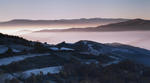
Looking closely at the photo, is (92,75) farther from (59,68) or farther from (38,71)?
(38,71)

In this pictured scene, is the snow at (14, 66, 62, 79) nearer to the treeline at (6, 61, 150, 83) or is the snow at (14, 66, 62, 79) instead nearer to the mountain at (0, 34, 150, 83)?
the mountain at (0, 34, 150, 83)

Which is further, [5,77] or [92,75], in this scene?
[92,75]

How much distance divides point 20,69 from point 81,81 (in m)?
4.22

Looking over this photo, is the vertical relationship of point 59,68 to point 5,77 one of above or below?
below

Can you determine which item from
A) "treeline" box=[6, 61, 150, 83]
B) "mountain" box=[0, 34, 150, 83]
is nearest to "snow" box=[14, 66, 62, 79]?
"mountain" box=[0, 34, 150, 83]

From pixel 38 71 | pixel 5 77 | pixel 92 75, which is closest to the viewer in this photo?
pixel 5 77

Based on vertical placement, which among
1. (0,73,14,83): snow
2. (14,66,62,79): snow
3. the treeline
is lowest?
the treeline

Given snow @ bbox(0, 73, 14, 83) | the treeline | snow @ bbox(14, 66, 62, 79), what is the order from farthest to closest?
snow @ bbox(14, 66, 62, 79)
the treeline
snow @ bbox(0, 73, 14, 83)

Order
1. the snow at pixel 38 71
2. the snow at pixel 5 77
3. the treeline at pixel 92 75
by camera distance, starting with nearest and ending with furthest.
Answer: the snow at pixel 5 77, the treeline at pixel 92 75, the snow at pixel 38 71

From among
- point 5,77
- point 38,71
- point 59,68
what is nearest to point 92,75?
point 59,68

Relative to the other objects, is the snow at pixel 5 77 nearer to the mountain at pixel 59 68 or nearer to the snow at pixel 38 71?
the mountain at pixel 59 68

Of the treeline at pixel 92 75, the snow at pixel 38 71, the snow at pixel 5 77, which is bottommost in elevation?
the treeline at pixel 92 75

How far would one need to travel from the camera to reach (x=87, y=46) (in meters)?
26.7

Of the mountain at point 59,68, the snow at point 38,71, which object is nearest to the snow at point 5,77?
the mountain at point 59,68
